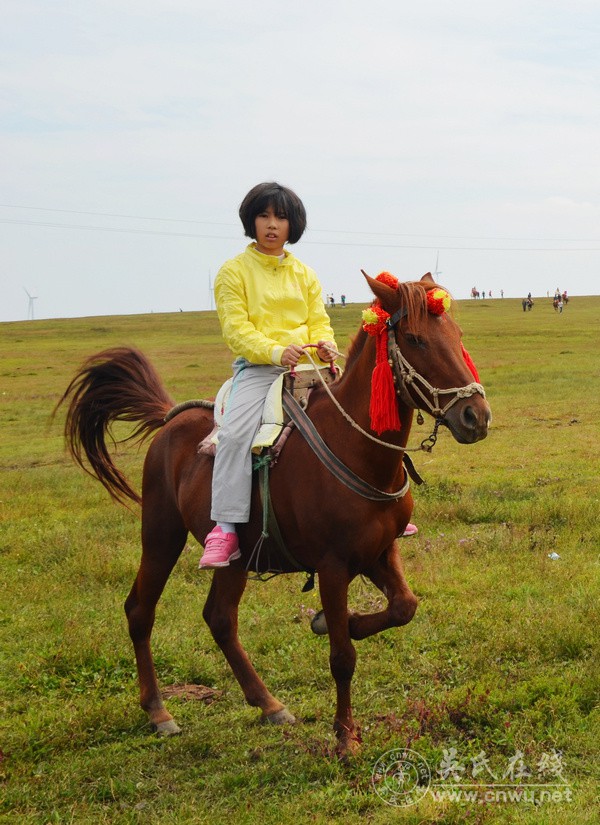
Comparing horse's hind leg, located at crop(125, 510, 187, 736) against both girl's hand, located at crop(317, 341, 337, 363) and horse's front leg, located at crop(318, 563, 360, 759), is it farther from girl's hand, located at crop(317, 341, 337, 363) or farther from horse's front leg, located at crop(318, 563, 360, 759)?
girl's hand, located at crop(317, 341, 337, 363)

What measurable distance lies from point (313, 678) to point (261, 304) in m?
2.87

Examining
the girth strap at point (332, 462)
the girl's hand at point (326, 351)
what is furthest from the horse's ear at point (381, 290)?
the girth strap at point (332, 462)

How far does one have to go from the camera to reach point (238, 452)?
576 centimetres

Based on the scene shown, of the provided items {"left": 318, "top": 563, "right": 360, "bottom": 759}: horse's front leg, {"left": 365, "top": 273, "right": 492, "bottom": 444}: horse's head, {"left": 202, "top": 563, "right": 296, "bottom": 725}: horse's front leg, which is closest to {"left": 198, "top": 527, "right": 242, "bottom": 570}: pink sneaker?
{"left": 202, "top": 563, "right": 296, "bottom": 725}: horse's front leg

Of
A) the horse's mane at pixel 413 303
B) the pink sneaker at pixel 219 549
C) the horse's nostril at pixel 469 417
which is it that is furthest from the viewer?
the pink sneaker at pixel 219 549

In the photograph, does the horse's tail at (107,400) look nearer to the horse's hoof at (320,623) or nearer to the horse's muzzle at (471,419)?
the horse's hoof at (320,623)

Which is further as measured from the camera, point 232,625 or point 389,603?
point 232,625

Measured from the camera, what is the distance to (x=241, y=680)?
6.16 meters

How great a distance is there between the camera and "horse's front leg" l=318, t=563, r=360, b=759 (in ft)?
17.1

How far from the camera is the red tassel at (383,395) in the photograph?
4.99 meters

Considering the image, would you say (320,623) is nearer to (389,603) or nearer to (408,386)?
(389,603)

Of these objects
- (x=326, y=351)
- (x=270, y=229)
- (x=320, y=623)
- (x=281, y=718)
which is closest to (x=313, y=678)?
(x=281, y=718)

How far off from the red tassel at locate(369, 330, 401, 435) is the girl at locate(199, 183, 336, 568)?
0.69 metres

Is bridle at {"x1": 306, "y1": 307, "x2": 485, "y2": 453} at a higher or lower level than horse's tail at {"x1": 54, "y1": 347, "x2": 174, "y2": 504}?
higher
